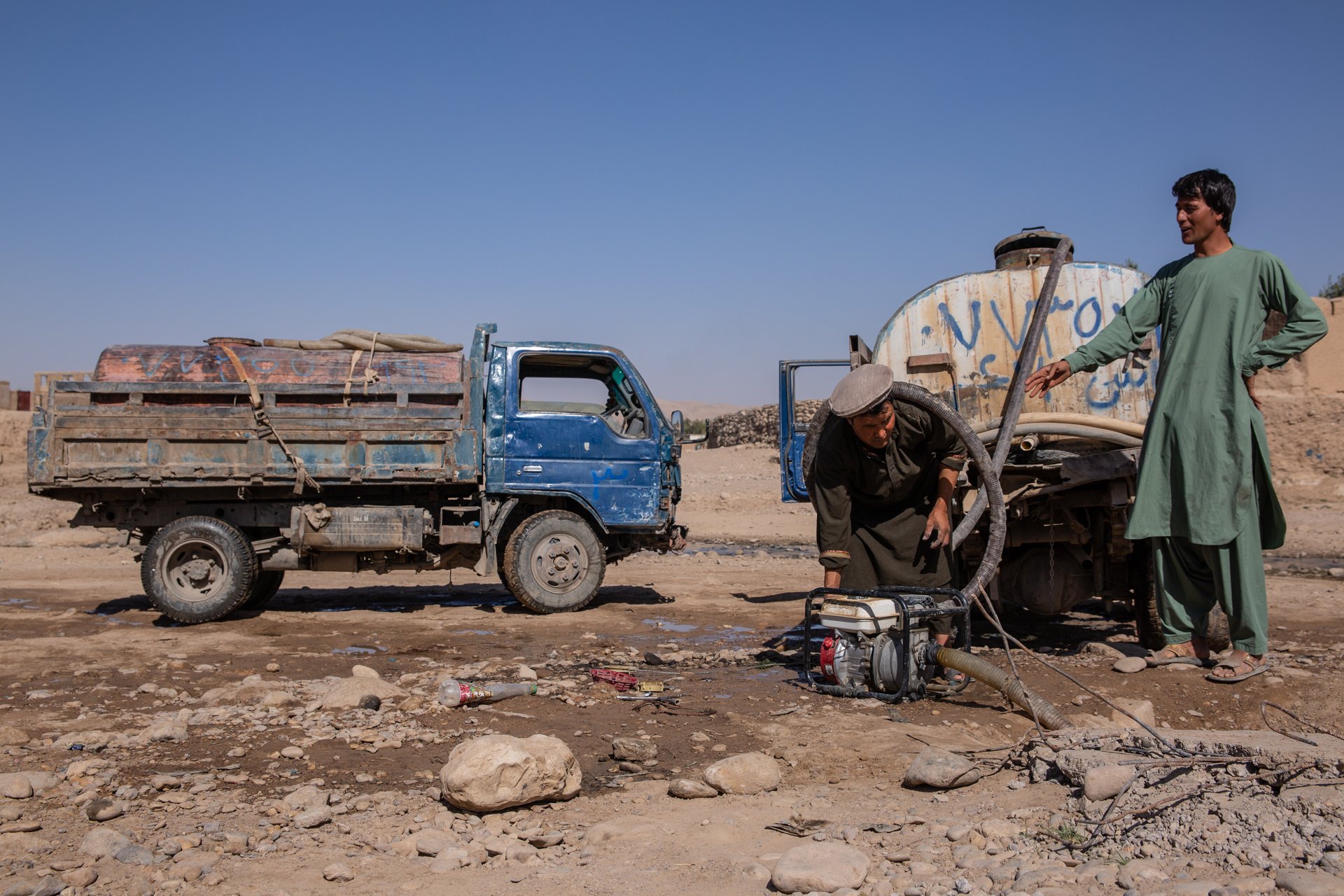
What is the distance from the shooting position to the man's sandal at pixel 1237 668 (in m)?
4.48

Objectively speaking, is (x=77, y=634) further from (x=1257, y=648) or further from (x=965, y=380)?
(x=1257, y=648)

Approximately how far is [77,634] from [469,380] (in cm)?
367

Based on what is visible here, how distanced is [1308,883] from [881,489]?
2.77 metres

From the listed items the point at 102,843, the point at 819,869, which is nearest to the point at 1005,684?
the point at 819,869

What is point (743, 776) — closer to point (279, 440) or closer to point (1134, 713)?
point (1134, 713)

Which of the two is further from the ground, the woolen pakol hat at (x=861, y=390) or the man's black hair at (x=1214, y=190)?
the man's black hair at (x=1214, y=190)

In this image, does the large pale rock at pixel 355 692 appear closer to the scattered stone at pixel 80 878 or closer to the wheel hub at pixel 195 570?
the scattered stone at pixel 80 878

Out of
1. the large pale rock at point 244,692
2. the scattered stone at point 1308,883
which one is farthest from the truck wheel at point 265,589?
the scattered stone at point 1308,883

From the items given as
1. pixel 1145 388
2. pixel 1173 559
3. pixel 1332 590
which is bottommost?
pixel 1332 590

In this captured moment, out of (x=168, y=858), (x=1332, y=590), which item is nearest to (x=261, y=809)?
(x=168, y=858)

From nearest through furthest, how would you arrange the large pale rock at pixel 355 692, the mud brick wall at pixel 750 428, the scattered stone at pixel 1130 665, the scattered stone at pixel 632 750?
the scattered stone at pixel 632 750 < the large pale rock at pixel 355 692 < the scattered stone at pixel 1130 665 < the mud brick wall at pixel 750 428

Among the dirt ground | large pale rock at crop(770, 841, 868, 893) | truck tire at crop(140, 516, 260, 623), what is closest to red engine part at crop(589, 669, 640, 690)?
the dirt ground

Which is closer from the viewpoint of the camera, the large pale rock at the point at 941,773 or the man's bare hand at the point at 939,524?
the large pale rock at the point at 941,773

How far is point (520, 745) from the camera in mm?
3379
